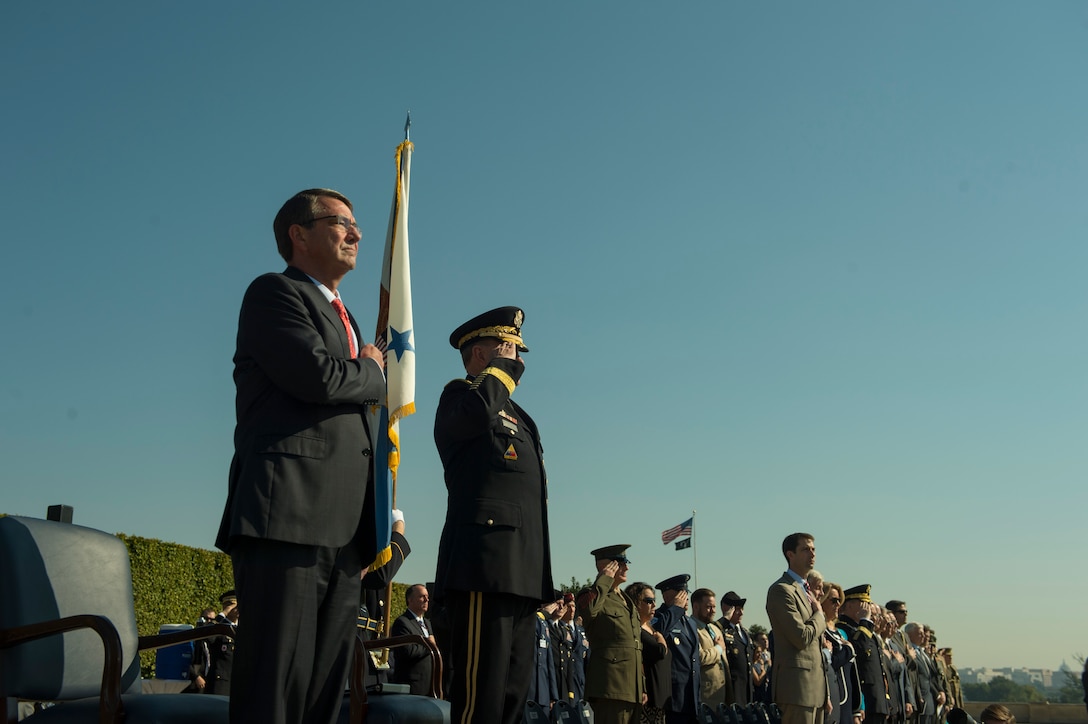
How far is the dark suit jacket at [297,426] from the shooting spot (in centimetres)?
→ 277

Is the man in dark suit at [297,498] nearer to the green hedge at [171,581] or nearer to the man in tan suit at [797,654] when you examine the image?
the man in tan suit at [797,654]

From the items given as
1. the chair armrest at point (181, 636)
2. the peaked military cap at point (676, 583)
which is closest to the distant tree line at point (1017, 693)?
the peaked military cap at point (676, 583)

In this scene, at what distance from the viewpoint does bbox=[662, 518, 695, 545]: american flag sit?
1973cm

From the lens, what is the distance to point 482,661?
12.4ft

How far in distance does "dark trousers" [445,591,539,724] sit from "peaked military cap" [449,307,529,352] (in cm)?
116

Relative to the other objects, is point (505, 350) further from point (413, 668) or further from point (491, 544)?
point (413, 668)

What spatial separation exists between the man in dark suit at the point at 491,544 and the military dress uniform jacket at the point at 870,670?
8334mm

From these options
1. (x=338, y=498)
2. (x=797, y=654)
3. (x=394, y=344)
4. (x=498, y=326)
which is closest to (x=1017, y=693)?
(x=797, y=654)

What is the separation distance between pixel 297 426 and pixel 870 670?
1012 cm

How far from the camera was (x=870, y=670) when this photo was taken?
37.4 ft

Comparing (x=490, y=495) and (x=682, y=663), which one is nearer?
(x=490, y=495)

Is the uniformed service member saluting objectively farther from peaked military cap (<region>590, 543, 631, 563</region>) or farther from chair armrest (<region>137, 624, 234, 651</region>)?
chair armrest (<region>137, 624, 234, 651</region>)

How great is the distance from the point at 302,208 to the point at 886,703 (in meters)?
10.6

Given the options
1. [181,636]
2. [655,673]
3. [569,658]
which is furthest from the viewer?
[569,658]
